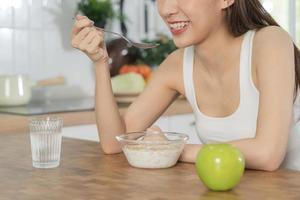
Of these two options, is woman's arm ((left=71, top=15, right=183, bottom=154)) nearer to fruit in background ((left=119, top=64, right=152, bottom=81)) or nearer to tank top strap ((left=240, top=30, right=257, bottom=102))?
tank top strap ((left=240, top=30, right=257, bottom=102))

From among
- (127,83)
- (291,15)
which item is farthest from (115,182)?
(291,15)

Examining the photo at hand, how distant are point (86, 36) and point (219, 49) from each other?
381mm

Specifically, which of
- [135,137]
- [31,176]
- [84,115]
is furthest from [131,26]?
[31,176]

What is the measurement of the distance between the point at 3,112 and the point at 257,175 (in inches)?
64.6

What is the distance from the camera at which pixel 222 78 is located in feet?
5.82

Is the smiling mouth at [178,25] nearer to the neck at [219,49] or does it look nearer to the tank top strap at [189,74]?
the neck at [219,49]

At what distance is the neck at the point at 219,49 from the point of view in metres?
1.74

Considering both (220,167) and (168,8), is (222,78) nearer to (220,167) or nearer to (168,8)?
(168,8)

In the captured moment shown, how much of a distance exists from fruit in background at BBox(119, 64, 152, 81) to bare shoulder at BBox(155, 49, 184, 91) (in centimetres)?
133

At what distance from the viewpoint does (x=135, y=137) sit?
156 cm

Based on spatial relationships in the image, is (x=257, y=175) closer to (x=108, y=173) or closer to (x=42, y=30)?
(x=108, y=173)

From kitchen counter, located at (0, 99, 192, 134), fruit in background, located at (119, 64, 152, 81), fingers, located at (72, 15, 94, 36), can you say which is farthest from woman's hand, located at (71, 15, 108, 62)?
fruit in background, located at (119, 64, 152, 81)

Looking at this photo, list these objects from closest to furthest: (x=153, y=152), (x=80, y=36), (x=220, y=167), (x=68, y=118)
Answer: (x=220, y=167)
(x=153, y=152)
(x=80, y=36)
(x=68, y=118)

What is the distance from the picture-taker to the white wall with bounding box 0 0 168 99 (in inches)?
119
